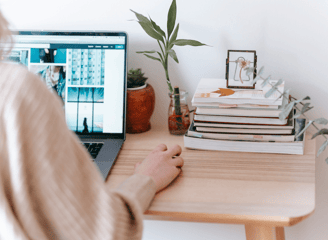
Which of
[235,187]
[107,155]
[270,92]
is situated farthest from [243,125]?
[107,155]

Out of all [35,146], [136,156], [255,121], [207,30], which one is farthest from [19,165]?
[207,30]

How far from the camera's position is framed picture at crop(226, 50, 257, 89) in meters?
0.92

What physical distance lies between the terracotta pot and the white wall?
96mm

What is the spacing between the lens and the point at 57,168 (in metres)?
0.43

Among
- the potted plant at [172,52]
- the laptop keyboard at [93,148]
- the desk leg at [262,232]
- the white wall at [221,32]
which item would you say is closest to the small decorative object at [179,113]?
the potted plant at [172,52]

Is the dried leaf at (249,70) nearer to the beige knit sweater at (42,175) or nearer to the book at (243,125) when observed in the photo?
the book at (243,125)

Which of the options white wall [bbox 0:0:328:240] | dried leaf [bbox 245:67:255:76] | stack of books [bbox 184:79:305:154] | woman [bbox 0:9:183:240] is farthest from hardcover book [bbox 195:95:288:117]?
woman [bbox 0:9:183:240]

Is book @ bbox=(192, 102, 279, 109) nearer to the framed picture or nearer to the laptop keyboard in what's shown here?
the framed picture

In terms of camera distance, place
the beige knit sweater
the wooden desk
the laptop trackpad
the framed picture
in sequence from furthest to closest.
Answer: the framed picture → the laptop trackpad → the wooden desk → the beige knit sweater

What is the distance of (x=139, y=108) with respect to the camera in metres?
1.00

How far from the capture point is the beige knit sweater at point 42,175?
1.38ft

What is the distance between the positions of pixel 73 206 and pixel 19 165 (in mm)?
85

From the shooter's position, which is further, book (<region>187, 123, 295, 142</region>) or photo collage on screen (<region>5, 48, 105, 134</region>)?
photo collage on screen (<region>5, 48, 105, 134</region>)

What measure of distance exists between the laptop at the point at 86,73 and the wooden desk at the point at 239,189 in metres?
0.11
